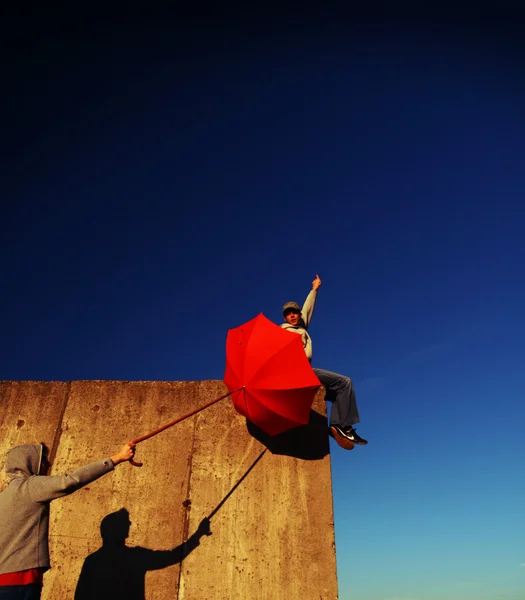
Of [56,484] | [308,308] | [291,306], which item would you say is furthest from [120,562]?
[308,308]

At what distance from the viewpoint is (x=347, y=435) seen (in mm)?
5234

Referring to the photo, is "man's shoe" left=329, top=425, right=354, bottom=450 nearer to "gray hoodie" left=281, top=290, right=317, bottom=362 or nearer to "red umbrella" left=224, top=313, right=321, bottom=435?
"red umbrella" left=224, top=313, right=321, bottom=435

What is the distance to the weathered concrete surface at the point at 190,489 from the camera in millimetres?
4555

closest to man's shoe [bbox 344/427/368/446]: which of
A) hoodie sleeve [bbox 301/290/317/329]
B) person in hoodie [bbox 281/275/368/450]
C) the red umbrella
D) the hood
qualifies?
person in hoodie [bbox 281/275/368/450]

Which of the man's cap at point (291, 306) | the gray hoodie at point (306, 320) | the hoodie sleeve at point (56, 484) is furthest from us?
the man's cap at point (291, 306)

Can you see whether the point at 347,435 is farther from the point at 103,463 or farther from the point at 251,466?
the point at 103,463

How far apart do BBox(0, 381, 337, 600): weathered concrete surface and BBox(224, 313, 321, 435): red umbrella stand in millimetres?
734

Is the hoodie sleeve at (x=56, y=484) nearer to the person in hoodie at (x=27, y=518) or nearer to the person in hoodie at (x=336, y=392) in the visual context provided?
the person in hoodie at (x=27, y=518)

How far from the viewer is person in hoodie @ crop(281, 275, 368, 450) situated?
525cm

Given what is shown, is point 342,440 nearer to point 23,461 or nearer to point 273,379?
point 273,379

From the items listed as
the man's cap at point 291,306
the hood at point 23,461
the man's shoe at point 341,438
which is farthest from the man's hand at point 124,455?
the man's cap at point 291,306

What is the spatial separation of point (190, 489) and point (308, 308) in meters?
2.66

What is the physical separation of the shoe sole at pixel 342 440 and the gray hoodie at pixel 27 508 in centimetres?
272

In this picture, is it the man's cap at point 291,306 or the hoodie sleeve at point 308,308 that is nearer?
the man's cap at point 291,306
